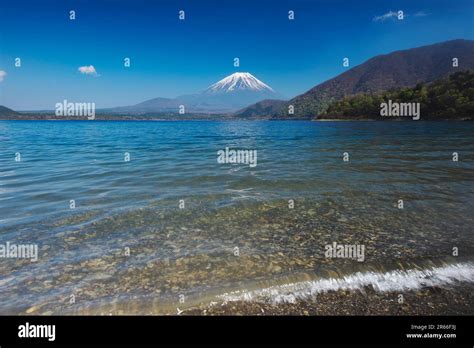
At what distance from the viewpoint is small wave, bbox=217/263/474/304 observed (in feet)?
19.1

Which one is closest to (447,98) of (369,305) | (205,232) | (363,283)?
(205,232)

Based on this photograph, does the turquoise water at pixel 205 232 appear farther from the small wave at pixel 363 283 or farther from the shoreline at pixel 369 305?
the shoreline at pixel 369 305

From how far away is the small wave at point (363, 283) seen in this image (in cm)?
581

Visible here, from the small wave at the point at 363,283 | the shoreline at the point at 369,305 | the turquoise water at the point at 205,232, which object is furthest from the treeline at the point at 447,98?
the shoreline at the point at 369,305

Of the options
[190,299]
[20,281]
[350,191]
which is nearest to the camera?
[190,299]

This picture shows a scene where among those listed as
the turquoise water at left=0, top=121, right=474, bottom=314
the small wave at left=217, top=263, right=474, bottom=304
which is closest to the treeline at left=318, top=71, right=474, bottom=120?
the turquoise water at left=0, top=121, right=474, bottom=314

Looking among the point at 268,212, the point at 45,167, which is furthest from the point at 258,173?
the point at 45,167

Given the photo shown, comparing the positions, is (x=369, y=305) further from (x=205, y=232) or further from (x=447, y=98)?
(x=447, y=98)

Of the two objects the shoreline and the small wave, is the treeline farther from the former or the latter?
the shoreline

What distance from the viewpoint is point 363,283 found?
6.14 metres

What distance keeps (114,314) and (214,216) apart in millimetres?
5499
